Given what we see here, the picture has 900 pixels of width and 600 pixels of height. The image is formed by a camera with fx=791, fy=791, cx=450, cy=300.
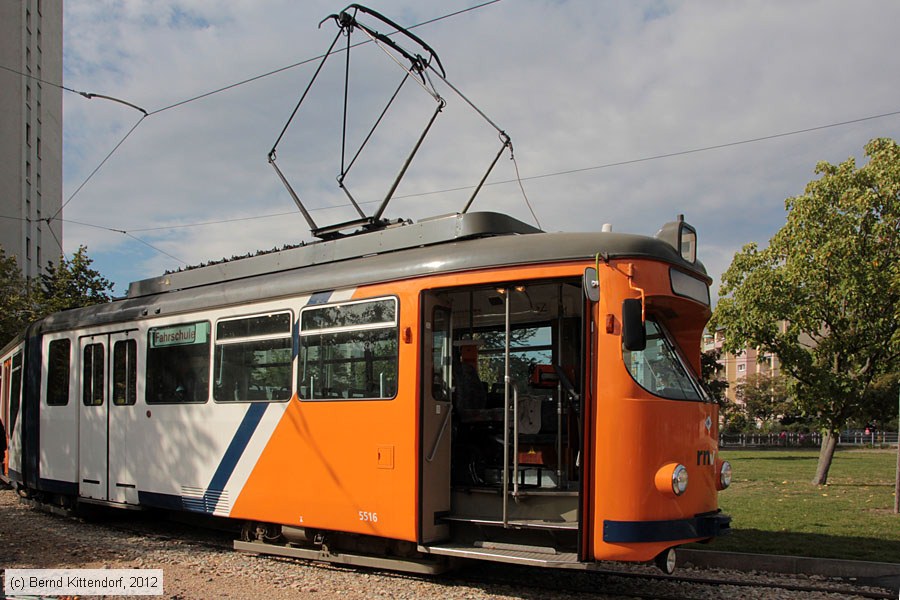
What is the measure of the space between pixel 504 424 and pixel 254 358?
3094mm

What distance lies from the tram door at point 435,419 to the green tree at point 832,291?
1018cm

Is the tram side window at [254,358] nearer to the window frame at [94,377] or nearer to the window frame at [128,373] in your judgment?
the window frame at [128,373]

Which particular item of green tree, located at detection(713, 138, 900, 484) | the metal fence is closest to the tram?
green tree, located at detection(713, 138, 900, 484)

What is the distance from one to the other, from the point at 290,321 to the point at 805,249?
11.5 meters

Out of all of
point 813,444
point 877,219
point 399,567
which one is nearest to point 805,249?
point 877,219

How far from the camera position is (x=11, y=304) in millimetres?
21984

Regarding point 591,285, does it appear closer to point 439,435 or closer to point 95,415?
point 439,435

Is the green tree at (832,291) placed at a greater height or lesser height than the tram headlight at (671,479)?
greater

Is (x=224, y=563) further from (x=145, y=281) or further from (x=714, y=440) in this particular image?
(x=714, y=440)

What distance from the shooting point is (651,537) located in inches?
Result: 242

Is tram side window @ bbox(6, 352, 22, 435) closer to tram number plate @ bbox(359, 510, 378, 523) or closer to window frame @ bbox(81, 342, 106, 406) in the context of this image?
window frame @ bbox(81, 342, 106, 406)

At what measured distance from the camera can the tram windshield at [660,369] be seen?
6.40 meters

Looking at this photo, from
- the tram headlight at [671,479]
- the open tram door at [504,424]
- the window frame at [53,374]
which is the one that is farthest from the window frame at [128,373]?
the tram headlight at [671,479]

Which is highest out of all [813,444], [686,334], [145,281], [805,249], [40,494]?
[805,249]
